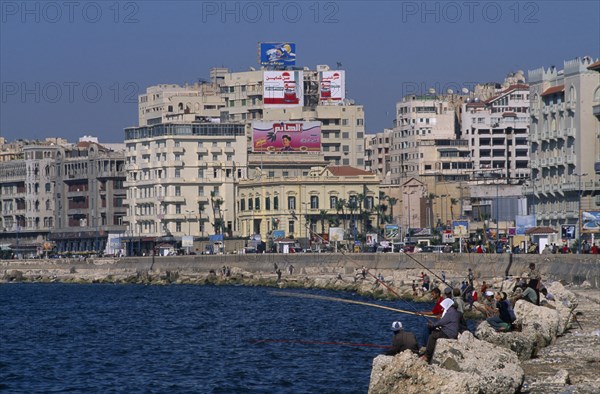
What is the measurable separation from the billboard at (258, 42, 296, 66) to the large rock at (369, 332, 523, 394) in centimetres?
13743

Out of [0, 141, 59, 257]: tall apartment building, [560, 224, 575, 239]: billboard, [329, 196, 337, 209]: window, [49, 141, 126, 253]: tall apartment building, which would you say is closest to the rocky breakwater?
[560, 224, 575, 239]: billboard

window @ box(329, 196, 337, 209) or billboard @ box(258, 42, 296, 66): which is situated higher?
billboard @ box(258, 42, 296, 66)

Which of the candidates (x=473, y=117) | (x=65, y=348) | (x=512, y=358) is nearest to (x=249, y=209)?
(x=473, y=117)

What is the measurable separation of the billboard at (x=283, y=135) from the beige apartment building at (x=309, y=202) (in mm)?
8130

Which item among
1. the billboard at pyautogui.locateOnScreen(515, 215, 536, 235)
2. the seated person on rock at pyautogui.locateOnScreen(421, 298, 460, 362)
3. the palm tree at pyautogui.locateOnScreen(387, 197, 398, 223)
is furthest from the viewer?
the palm tree at pyautogui.locateOnScreen(387, 197, 398, 223)

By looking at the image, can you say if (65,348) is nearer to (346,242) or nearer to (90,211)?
(346,242)

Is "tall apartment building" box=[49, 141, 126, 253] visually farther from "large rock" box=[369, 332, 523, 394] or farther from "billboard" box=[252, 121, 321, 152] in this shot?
"large rock" box=[369, 332, 523, 394]

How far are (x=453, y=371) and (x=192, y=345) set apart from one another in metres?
21.9

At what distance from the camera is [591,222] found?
285 ft

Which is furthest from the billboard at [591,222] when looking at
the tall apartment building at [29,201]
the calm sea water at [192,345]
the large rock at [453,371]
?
the tall apartment building at [29,201]

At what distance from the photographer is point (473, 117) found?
566 feet

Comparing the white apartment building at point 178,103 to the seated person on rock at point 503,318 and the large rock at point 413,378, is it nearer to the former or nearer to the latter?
the seated person on rock at point 503,318

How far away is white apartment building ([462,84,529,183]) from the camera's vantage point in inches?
6624

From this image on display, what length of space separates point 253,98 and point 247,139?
12.9 m
